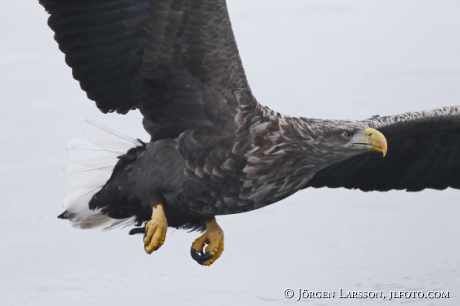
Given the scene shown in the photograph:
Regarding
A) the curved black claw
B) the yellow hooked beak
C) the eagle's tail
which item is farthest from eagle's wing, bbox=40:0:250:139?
the curved black claw

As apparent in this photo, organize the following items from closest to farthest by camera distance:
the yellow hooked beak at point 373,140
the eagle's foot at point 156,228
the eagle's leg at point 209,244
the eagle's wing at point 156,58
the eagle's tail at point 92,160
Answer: the eagle's wing at point 156,58, the yellow hooked beak at point 373,140, the eagle's foot at point 156,228, the eagle's tail at point 92,160, the eagle's leg at point 209,244

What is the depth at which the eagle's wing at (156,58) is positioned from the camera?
4.72m

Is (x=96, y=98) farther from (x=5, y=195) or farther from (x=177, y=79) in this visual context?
(x=5, y=195)

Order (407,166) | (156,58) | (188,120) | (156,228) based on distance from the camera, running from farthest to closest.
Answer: (407,166) → (156,228) → (188,120) → (156,58)

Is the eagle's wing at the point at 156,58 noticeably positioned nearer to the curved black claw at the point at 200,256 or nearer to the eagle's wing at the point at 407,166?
the curved black claw at the point at 200,256

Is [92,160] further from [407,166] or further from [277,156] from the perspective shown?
[407,166]

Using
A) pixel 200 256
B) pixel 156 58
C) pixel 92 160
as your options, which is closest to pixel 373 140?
pixel 156 58

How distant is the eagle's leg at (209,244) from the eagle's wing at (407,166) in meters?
0.59

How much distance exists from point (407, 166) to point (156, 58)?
72.6 inches

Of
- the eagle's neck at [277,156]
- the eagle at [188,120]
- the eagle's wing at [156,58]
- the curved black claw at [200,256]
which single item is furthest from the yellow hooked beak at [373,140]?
the curved black claw at [200,256]

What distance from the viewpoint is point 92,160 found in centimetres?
546

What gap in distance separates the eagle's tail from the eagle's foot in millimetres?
339

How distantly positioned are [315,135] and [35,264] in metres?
1.95

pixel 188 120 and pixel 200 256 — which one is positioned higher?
pixel 188 120
